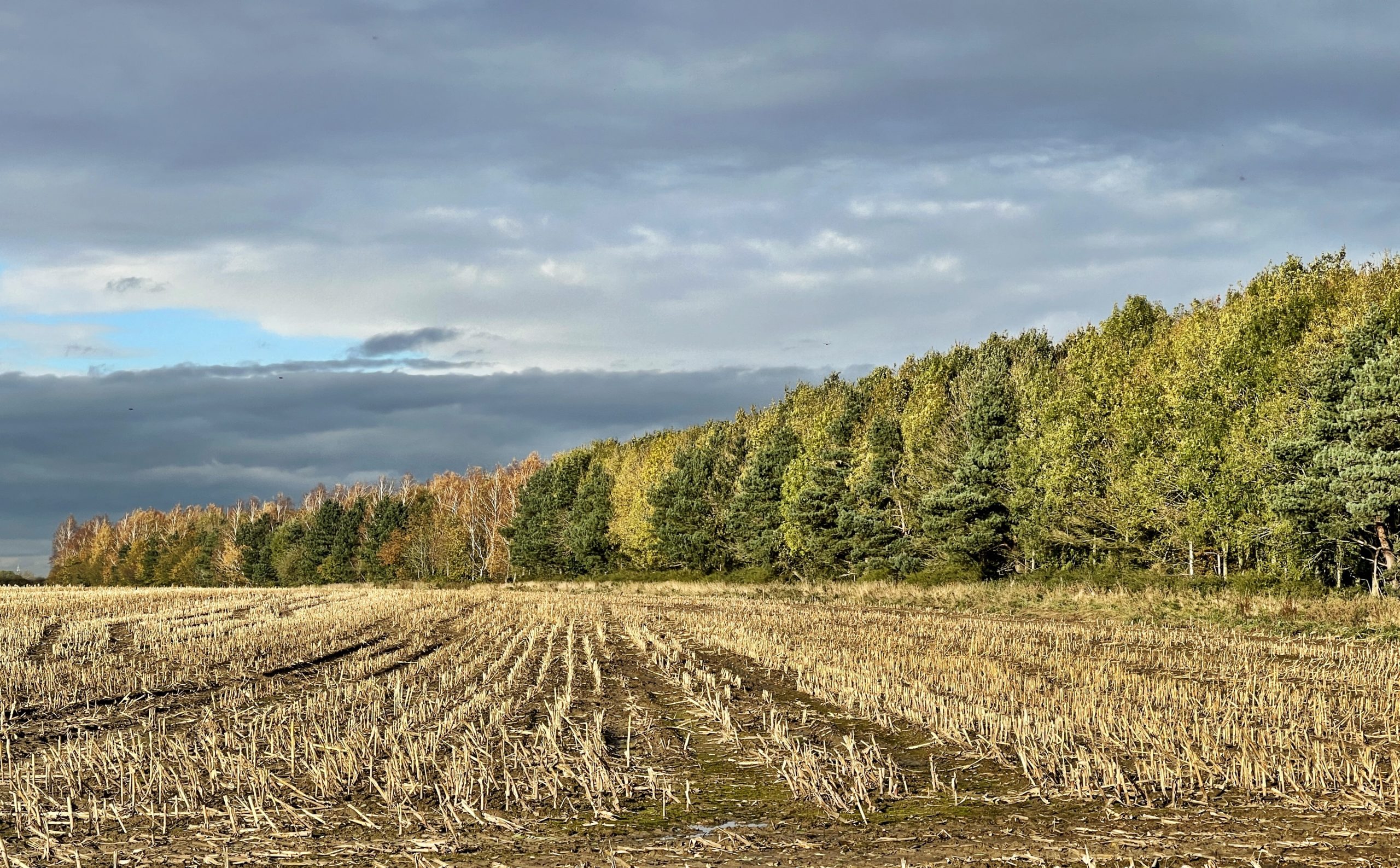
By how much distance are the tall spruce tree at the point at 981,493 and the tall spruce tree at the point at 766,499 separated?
55.0 ft

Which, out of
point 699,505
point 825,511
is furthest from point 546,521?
point 825,511

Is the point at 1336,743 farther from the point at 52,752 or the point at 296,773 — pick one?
the point at 52,752

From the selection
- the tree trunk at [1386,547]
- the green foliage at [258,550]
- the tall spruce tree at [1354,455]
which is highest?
the tall spruce tree at [1354,455]

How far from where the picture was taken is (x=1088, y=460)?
164ft

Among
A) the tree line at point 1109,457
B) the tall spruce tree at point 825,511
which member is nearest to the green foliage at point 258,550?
the tree line at point 1109,457

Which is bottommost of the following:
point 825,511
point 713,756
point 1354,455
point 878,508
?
point 713,756

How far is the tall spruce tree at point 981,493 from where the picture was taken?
182 feet

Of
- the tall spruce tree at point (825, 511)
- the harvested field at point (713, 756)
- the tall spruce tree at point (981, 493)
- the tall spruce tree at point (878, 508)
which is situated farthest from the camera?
the tall spruce tree at point (825, 511)

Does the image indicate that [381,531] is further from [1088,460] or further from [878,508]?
[1088,460]

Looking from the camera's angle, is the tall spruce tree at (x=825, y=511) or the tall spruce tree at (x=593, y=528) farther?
the tall spruce tree at (x=593, y=528)

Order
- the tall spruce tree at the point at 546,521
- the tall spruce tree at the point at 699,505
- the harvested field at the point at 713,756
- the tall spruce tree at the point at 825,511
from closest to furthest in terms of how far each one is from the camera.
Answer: the harvested field at the point at 713,756
the tall spruce tree at the point at 825,511
the tall spruce tree at the point at 699,505
the tall spruce tree at the point at 546,521

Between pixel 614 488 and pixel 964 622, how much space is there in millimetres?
68874

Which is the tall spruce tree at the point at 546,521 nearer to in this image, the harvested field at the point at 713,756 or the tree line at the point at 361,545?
the tree line at the point at 361,545

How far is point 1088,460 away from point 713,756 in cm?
4092
